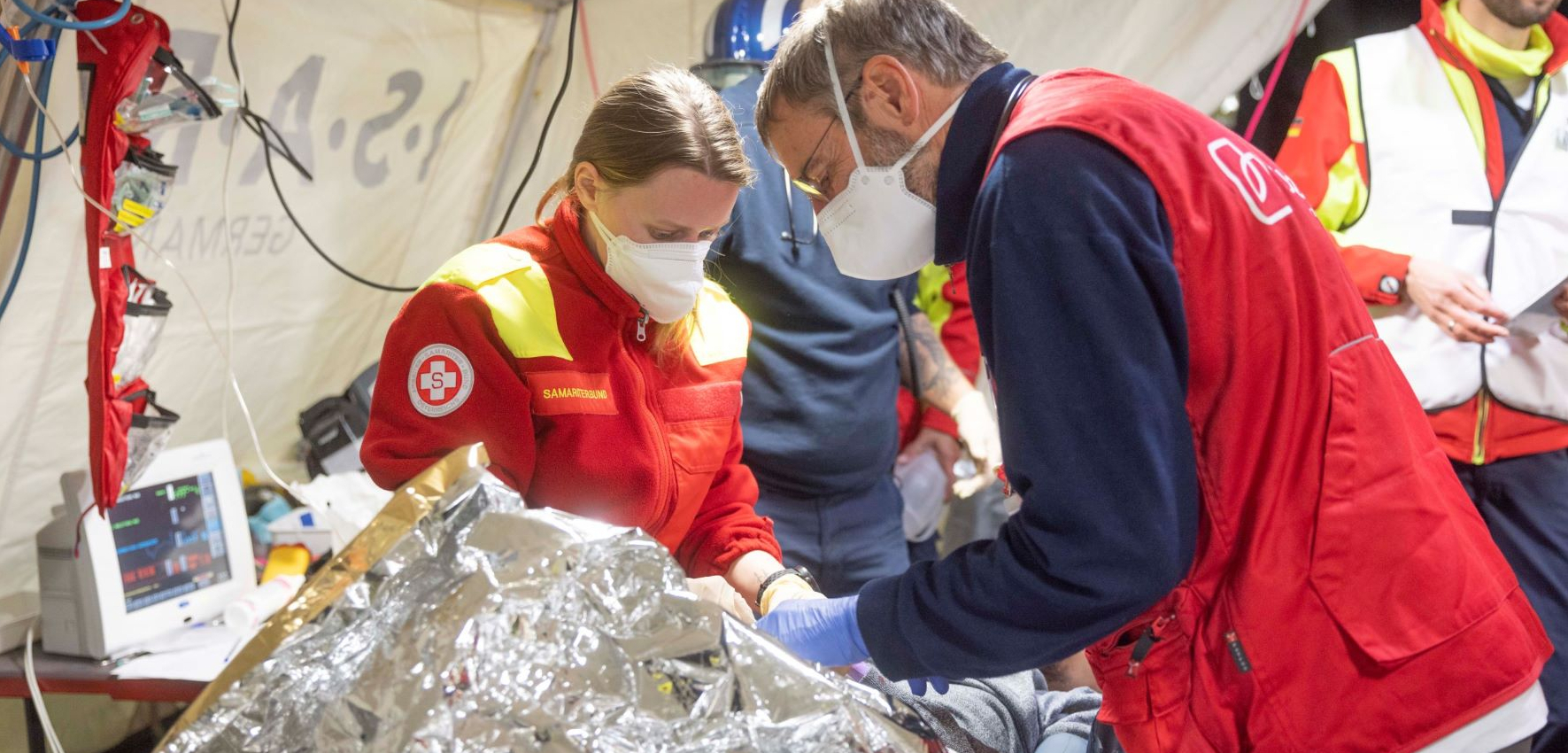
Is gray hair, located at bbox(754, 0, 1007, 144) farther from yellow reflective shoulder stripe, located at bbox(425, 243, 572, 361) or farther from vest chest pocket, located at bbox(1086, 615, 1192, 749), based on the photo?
vest chest pocket, located at bbox(1086, 615, 1192, 749)

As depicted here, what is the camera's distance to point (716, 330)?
1.52 meters

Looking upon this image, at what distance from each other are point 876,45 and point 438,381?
1.94 feet

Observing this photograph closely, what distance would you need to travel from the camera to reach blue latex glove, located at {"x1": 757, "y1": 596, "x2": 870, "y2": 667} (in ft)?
3.66

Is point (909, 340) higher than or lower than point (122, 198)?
lower

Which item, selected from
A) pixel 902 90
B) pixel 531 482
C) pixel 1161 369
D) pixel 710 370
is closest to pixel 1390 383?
pixel 1161 369

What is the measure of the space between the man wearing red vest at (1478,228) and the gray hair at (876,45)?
4.25ft

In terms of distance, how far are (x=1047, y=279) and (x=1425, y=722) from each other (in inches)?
20.3

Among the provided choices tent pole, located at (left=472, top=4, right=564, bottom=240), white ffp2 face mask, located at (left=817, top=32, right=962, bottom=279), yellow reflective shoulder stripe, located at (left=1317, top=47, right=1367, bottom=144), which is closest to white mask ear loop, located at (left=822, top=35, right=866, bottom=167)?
white ffp2 face mask, located at (left=817, top=32, right=962, bottom=279)

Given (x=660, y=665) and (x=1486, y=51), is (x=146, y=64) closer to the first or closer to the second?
(x=660, y=665)

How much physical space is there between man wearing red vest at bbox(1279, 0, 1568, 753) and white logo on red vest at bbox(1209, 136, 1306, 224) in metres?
1.22

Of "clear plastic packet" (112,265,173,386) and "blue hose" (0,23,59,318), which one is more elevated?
"blue hose" (0,23,59,318)

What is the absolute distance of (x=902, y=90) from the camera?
1.10m

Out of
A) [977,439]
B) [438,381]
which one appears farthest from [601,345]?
[977,439]

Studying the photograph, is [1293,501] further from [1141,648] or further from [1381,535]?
[1141,648]
